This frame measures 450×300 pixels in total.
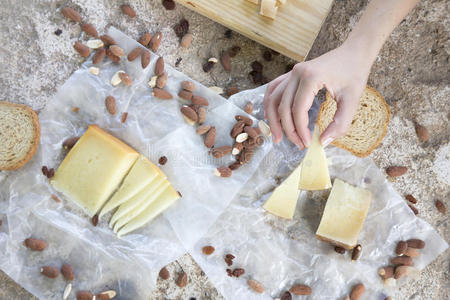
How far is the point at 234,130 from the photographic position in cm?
181

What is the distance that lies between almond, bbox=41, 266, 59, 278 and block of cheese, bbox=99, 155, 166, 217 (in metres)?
0.27

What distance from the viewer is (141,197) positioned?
174cm

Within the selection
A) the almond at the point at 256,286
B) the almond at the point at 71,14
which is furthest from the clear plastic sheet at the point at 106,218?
the almond at the point at 256,286

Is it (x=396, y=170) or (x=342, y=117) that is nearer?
(x=342, y=117)

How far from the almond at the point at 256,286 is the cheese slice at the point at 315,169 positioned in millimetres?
427

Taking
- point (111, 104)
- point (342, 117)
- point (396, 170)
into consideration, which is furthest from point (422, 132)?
point (111, 104)

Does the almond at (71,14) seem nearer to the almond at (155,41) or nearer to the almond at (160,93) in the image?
the almond at (155,41)

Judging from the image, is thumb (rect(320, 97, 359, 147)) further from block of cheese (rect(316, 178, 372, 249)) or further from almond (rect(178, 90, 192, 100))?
almond (rect(178, 90, 192, 100))

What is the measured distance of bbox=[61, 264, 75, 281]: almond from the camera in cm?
171

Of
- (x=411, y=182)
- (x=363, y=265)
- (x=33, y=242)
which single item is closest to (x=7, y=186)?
(x=33, y=242)

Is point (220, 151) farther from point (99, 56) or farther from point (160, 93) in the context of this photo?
point (99, 56)

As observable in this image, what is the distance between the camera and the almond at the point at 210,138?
1812 millimetres

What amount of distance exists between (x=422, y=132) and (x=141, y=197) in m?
1.21

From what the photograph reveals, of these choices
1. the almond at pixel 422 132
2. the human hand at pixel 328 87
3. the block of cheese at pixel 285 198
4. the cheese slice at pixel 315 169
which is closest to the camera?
the human hand at pixel 328 87
